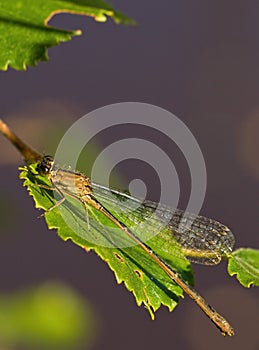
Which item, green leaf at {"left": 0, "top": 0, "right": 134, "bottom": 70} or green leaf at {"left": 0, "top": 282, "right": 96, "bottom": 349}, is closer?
green leaf at {"left": 0, "top": 0, "right": 134, "bottom": 70}

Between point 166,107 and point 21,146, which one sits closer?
point 21,146

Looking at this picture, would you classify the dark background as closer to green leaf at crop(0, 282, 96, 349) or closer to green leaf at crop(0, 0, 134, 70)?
green leaf at crop(0, 282, 96, 349)

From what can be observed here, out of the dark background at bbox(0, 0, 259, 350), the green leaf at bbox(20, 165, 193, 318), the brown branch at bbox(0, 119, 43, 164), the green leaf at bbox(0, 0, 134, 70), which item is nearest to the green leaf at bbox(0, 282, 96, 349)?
the green leaf at bbox(20, 165, 193, 318)

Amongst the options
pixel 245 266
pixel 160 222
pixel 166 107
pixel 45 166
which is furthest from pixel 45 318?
pixel 166 107

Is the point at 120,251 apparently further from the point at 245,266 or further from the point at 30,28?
the point at 30,28

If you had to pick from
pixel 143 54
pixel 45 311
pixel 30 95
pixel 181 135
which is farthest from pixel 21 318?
pixel 143 54

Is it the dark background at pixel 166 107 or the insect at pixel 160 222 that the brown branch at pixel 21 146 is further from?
the dark background at pixel 166 107

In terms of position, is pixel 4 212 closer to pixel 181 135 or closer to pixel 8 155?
pixel 8 155

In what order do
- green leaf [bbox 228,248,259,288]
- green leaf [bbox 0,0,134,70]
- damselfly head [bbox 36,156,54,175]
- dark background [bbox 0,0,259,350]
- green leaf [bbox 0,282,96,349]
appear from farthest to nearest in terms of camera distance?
dark background [bbox 0,0,259,350] → green leaf [bbox 0,282,96,349] → damselfly head [bbox 36,156,54,175] → green leaf [bbox 228,248,259,288] → green leaf [bbox 0,0,134,70]

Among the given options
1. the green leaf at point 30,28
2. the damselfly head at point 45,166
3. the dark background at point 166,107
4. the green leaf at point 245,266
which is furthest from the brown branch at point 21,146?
the dark background at point 166,107
